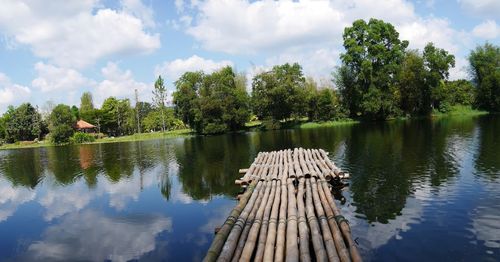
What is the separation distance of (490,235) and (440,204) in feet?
13.3

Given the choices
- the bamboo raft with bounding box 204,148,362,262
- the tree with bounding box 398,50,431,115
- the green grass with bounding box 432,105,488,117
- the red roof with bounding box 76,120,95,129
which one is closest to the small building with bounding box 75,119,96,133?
the red roof with bounding box 76,120,95,129

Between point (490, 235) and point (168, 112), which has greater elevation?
point (168, 112)

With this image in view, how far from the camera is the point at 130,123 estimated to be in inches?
4594

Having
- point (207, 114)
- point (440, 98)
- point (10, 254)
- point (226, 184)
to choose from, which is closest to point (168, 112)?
point (207, 114)

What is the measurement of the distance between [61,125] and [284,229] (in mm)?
93775

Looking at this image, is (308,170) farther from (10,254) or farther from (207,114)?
(207,114)

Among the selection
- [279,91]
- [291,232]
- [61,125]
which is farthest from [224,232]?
[61,125]

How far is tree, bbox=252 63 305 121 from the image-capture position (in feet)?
283

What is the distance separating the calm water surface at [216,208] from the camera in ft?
46.6

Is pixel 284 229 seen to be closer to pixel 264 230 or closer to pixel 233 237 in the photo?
pixel 264 230

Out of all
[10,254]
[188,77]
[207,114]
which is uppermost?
[188,77]

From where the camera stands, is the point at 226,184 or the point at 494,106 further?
the point at 494,106

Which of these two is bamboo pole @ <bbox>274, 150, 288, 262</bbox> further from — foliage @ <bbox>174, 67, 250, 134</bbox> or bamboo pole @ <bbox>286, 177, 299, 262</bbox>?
foliage @ <bbox>174, 67, 250, 134</bbox>

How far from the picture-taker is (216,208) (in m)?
20.5
